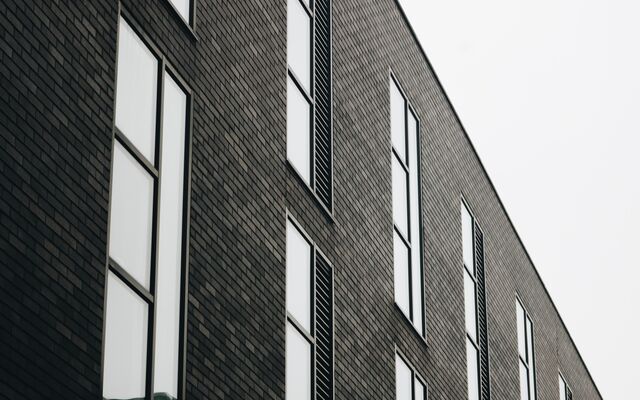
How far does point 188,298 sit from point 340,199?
6314 millimetres

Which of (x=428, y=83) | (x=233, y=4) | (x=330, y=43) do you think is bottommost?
(x=233, y=4)

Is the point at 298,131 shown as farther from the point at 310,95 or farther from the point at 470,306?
the point at 470,306

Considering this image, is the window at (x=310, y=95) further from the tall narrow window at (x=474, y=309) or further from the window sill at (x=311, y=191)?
the tall narrow window at (x=474, y=309)

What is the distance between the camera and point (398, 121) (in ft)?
80.9

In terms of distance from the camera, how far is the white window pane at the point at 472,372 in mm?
26531

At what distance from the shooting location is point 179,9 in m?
15.8

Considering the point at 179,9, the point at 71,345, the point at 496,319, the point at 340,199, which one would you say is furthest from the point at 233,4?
the point at 496,319

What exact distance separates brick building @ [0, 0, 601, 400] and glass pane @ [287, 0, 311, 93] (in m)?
0.05

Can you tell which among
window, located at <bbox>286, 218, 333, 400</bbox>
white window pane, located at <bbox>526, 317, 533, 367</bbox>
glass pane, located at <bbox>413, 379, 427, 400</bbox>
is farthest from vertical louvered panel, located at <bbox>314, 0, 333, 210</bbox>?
white window pane, located at <bbox>526, 317, 533, 367</bbox>

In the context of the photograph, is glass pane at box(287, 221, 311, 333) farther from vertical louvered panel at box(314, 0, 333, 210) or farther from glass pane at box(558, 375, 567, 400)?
glass pane at box(558, 375, 567, 400)

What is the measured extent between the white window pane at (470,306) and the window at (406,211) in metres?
3.12

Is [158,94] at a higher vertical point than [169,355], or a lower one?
higher

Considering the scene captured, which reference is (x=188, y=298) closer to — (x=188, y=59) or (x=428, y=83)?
(x=188, y=59)

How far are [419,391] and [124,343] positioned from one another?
36.1ft
